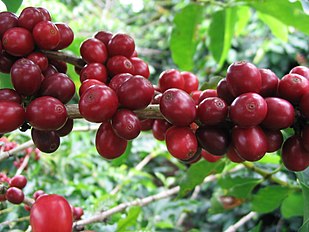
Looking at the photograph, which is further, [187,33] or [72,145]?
[72,145]

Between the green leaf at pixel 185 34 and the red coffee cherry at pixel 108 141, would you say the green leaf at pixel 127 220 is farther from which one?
the green leaf at pixel 185 34

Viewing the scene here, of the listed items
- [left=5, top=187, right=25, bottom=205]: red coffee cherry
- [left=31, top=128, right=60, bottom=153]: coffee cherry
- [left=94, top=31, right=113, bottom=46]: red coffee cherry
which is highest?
[left=94, top=31, right=113, bottom=46]: red coffee cherry

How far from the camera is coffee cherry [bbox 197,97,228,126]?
618mm

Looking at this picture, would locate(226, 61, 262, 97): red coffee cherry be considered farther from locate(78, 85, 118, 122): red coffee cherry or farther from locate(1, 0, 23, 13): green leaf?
locate(1, 0, 23, 13): green leaf

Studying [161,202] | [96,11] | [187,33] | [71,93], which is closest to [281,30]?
[187,33]

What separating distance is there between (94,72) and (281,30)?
1.16 metres

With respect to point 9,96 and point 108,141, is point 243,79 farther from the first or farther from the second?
point 9,96

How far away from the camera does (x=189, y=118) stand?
0.64 m

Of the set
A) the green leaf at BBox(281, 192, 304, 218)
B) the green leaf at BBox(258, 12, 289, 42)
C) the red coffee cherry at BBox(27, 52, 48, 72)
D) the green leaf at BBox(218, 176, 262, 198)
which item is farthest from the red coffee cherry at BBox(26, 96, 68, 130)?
the green leaf at BBox(258, 12, 289, 42)

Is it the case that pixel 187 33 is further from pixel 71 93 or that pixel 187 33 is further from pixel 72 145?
pixel 71 93

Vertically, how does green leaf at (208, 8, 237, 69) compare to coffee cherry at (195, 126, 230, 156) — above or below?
below

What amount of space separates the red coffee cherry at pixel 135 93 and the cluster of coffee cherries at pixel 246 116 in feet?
0.09

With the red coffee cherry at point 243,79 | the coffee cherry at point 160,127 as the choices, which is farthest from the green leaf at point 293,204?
the red coffee cherry at point 243,79

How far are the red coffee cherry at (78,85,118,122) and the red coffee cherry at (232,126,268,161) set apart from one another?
0.67 feet
